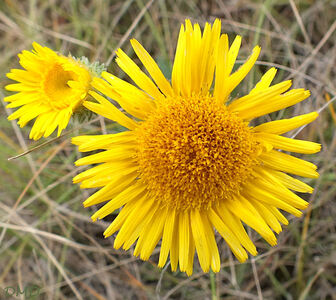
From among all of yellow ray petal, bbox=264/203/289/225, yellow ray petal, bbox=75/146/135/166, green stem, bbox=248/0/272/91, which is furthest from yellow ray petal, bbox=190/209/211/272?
green stem, bbox=248/0/272/91

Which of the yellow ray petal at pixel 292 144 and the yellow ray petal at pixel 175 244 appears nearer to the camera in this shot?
the yellow ray petal at pixel 292 144

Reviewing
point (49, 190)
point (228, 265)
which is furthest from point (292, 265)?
point (49, 190)

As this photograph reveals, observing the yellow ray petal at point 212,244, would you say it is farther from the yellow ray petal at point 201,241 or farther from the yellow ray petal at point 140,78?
the yellow ray petal at point 140,78

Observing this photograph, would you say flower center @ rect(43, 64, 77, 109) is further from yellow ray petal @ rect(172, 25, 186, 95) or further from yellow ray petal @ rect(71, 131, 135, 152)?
yellow ray petal @ rect(172, 25, 186, 95)

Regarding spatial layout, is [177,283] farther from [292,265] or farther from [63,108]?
[63,108]

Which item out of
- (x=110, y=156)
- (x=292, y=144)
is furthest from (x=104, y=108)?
(x=292, y=144)

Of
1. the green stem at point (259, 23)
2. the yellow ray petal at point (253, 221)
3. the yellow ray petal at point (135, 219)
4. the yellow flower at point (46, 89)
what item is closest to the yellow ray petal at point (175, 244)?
the yellow ray petal at point (135, 219)
